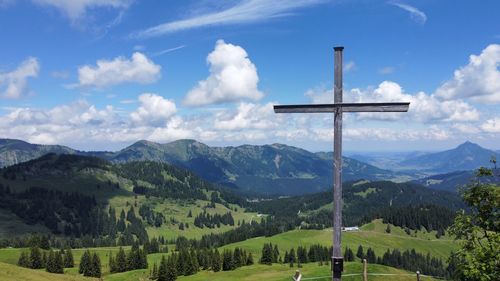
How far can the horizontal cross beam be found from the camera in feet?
55.5

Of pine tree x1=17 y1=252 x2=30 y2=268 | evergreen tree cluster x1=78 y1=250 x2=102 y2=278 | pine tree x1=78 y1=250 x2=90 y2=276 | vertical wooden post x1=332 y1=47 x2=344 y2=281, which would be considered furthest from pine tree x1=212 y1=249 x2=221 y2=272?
vertical wooden post x1=332 y1=47 x2=344 y2=281

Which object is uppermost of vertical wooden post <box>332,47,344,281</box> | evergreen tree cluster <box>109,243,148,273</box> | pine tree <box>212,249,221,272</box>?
vertical wooden post <box>332,47,344,281</box>

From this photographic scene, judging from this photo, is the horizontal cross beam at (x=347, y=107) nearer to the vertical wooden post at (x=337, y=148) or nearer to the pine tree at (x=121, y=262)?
the vertical wooden post at (x=337, y=148)

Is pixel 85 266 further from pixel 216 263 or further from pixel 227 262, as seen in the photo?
pixel 227 262

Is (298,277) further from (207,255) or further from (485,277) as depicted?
(207,255)

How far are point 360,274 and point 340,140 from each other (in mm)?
102052

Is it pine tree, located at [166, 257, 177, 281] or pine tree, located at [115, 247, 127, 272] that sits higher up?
pine tree, located at [166, 257, 177, 281]

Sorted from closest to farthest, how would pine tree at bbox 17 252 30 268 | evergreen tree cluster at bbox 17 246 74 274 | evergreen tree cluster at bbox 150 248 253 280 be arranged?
evergreen tree cluster at bbox 150 248 253 280, evergreen tree cluster at bbox 17 246 74 274, pine tree at bbox 17 252 30 268

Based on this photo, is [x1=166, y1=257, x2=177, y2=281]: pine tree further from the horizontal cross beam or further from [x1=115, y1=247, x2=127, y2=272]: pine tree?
the horizontal cross beam

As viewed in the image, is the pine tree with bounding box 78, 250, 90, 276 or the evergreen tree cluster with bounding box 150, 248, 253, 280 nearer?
the evergreen tree cluster with bounding box 150, 248, 253, 280

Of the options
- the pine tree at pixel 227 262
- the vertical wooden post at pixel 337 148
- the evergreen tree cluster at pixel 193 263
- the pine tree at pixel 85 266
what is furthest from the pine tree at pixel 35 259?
the vertical wooden post at pixel 337 148

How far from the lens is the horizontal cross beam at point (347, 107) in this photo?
665 inches

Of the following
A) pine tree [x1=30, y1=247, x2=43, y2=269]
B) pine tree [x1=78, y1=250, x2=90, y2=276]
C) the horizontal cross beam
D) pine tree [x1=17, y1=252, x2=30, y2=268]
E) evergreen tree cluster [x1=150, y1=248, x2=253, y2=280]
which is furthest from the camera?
pine tree [x1=78, y1=250, x2=90, y2=276]

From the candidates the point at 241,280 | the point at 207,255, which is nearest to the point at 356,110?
the point at 241,280
